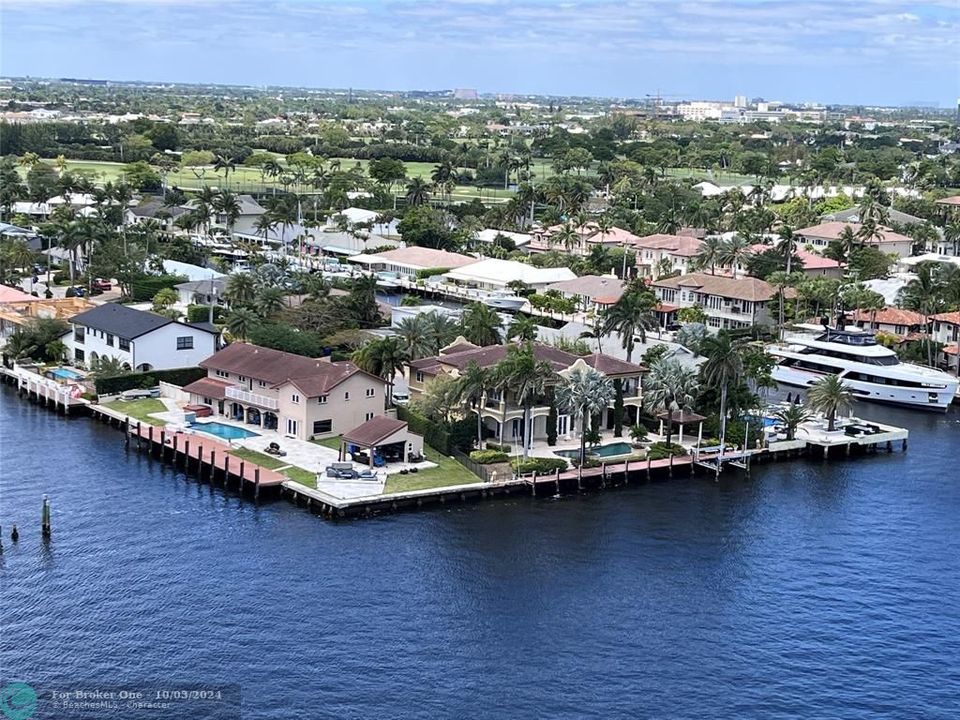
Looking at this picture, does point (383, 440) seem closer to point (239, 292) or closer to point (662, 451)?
point (662, 451)

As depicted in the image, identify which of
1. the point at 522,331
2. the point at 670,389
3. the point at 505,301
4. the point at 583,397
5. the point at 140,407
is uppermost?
the point at 522,331

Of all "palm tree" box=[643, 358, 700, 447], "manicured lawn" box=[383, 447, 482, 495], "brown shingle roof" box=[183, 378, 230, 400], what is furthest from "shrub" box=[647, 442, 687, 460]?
"brown shingle roof" box=[183, 378, 230, 400]


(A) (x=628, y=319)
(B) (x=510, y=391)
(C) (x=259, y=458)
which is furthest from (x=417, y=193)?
(C) (x=259, y=458)

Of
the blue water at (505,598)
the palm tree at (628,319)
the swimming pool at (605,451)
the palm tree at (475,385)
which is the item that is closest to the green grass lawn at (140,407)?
the blue water at (505,598)

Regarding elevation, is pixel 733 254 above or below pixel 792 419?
above

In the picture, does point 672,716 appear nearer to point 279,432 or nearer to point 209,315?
point 279,432

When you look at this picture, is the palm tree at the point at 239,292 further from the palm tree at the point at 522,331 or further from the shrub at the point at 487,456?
the shrub at the point at 487,456
